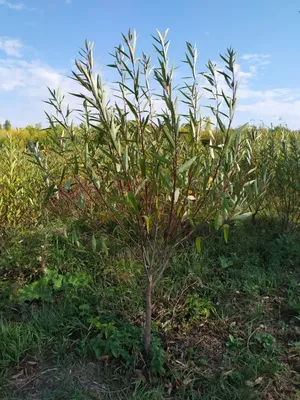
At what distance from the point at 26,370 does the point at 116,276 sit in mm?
1117

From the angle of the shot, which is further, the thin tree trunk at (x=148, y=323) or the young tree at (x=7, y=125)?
the young tree at (x=7, y=125)

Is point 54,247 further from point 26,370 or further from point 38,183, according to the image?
point 26,370

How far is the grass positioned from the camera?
2377mm

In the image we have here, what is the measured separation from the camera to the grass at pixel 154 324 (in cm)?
238

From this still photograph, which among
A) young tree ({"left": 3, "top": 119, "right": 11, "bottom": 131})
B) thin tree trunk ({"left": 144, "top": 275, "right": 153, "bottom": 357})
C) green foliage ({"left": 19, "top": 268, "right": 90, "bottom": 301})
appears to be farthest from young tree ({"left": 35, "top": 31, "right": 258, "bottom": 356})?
young tree ({"left": 3, "top": 119, "right": 11, "bottom": 131})

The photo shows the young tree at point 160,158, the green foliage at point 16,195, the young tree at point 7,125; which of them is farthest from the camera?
the young tree at point 7,125

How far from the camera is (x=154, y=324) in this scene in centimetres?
279

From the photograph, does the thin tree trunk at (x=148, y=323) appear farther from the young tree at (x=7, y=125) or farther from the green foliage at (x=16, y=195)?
the young tree at (x=7, y=125)

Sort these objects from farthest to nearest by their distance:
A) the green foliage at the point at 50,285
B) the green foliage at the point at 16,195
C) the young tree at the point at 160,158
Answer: the green foliage at the point at 16,195
the green foliage at the point at 50,285
the young tree at the point at 160,158

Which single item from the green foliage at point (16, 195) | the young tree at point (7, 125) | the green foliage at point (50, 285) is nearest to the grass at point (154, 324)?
the green foliage at point (50, 285)

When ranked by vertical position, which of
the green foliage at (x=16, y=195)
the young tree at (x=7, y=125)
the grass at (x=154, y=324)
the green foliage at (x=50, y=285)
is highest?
the young tree at (x=7, y=125)

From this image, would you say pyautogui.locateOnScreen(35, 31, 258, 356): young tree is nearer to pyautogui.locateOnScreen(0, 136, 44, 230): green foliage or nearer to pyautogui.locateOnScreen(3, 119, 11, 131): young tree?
pyautogui.locateOnScreen(0, 136, 44, 230): green foliage

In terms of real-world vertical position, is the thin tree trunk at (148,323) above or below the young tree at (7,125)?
below

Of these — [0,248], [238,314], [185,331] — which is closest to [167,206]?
[185,331]
